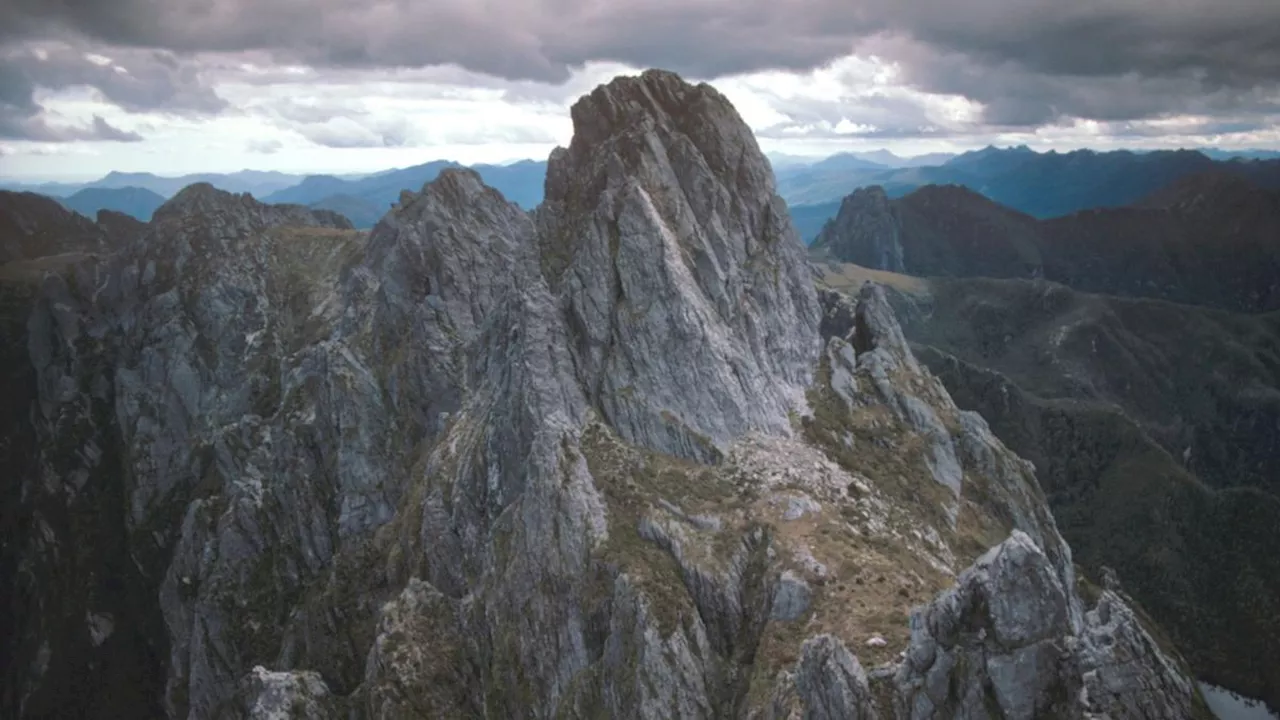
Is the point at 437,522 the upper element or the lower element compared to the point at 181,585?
upper

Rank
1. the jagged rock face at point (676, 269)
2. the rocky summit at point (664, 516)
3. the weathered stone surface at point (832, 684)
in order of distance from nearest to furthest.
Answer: the weathered stone surface at point (832, 684)
the rocky summit at point (664, 516)
the jagged rock face at point (676, 269)

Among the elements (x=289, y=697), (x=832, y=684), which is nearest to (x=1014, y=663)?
(x=832, y=684)

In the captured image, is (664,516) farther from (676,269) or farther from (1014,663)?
(1014,663)

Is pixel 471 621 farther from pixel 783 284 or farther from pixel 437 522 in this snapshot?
pixel 783 284

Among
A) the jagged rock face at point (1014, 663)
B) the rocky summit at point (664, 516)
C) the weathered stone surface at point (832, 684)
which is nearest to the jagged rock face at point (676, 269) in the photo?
the rocky summit at point (664, 516)

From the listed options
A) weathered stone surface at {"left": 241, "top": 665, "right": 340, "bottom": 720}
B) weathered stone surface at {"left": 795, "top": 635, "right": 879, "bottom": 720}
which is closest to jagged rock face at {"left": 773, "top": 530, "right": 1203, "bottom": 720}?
weathered stone surface at {"left": 795, "top": 635, "right": 879, "bottom": 720}

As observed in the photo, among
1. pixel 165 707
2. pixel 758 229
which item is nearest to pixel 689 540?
pixel 758 229

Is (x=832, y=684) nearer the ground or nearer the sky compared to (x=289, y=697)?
nearer the sky

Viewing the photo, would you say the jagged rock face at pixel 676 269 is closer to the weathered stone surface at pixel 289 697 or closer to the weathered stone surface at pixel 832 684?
the weathered stone surface at pixel 832 684

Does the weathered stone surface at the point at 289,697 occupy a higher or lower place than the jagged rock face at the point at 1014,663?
lower
